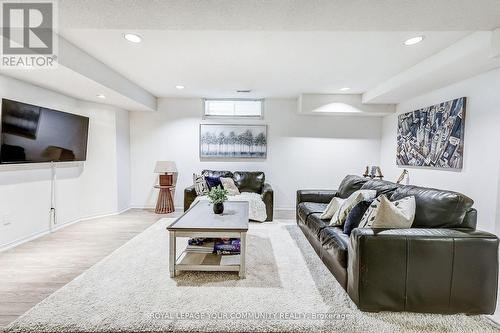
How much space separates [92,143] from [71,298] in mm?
3176

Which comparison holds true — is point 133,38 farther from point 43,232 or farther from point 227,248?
point 43,232

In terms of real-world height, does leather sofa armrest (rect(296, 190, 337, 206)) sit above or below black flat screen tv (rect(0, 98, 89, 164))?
below

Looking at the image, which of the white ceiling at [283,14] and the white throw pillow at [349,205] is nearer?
the white ceiling at [283,14]

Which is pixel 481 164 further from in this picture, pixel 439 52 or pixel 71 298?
pixel 71 298

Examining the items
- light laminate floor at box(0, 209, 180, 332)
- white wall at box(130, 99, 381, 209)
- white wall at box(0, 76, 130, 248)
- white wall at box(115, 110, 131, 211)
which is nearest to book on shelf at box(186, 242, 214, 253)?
light laminate floor at box(0, 209, 180, 332)

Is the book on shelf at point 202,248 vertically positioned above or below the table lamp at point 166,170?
below

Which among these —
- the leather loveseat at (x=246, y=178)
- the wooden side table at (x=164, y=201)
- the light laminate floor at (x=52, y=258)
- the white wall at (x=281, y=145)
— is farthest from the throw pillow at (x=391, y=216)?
the wooden side table at (x=164, y=201)

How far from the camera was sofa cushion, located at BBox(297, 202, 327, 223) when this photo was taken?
3.26 metres

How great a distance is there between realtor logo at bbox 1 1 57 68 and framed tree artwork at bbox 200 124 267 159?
2902mm

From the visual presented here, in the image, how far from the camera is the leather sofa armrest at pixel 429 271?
5.82ft

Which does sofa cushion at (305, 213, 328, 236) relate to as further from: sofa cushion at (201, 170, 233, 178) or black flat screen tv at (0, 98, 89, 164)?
black flat screen tv at (0, 98, 89, 164)

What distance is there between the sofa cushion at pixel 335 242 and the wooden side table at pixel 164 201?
335 cm

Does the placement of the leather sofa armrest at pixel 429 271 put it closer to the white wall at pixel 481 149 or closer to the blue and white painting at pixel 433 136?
the white wall at pixel 481 149

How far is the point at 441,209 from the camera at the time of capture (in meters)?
2.00
